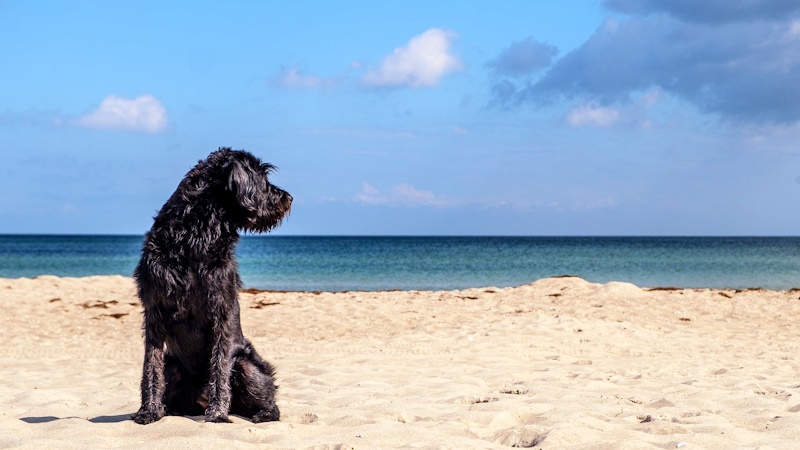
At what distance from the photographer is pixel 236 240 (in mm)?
5492

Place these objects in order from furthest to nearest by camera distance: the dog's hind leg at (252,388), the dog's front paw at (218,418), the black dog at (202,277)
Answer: the dog's hind leg at (252,388) < the dog's front paw at (218,418) < the black dog at (202,277)

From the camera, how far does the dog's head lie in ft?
17.4

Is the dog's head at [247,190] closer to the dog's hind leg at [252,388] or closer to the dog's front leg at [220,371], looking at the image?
the dog's front leg at [220,371]

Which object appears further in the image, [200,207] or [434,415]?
[434,415]

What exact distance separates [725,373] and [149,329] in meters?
6.87

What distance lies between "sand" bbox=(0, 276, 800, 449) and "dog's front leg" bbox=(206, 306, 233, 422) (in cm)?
14

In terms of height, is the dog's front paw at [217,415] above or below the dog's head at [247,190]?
below

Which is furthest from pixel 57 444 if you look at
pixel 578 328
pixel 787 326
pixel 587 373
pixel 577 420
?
pixel 787 326

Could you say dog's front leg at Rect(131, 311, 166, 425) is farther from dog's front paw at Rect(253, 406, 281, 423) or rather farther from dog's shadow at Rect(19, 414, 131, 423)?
dog's front paw at Rect(253, 406, 281, 423)

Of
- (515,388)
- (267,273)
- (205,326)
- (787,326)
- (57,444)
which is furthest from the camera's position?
(267,273)

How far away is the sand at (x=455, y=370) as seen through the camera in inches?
215

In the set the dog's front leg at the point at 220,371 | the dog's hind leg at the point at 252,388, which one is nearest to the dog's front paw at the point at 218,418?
the dog's front leg at the point at 220,371

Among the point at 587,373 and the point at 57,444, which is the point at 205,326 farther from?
the point at 587,373

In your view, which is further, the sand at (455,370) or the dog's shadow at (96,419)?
the dog's shadow at (96,419)
